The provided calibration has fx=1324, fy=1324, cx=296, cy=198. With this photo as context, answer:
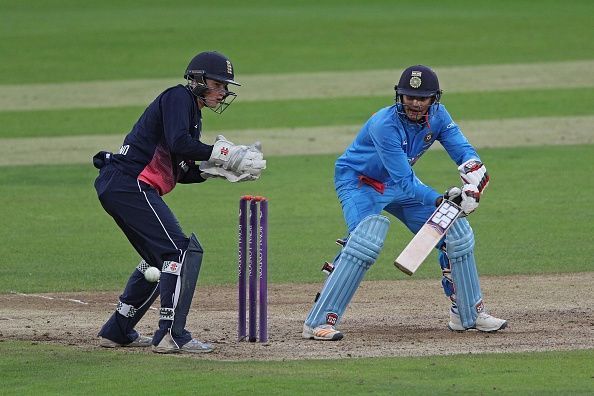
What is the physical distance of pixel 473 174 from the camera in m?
9.41

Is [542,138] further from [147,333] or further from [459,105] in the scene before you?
[147,333]

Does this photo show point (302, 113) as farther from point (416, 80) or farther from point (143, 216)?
point (143, 216)

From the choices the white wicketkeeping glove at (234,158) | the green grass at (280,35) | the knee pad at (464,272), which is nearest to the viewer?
the white wicketkeeping glove at (234,158)

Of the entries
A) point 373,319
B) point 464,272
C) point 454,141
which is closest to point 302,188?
point 373,319

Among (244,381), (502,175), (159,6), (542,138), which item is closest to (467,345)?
(244,381)

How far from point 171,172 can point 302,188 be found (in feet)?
27.7

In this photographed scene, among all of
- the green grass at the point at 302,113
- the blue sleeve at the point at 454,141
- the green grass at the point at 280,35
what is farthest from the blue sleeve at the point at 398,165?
the green grass at the point at 280,35

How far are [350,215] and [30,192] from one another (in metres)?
8.61

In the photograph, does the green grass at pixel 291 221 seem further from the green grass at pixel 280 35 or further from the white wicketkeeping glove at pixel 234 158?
the green grass at pixel 280 35

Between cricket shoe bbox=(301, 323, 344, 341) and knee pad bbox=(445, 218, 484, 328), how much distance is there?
0.96 meters

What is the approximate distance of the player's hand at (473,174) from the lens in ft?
30.8

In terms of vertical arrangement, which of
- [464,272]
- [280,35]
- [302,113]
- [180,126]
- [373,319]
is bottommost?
[373,319]

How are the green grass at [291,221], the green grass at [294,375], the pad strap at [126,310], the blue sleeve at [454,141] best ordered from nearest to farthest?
the green grass at [294,375]
the pad strap at [126,310]
the blue sleeve at [454,141]
the green grass at [291,221]

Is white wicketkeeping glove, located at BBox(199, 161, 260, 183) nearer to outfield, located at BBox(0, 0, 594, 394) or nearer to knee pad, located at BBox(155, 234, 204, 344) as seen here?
knee pad, located at BBox(155, 234, 204, 344)
